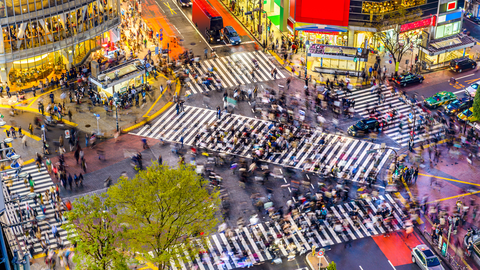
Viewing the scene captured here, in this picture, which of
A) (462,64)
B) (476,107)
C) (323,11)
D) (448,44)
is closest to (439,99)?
(476,107)

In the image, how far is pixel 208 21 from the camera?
10506cm

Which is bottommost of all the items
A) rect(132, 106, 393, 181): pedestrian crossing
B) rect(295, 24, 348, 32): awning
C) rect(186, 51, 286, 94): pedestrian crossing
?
rect(132, 106, 393, 181): pedestrian crossing

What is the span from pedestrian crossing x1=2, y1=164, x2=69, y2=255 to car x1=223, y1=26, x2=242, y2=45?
39527 millimetres

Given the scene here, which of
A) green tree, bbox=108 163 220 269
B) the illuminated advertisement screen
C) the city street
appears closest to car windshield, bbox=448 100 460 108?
the city street

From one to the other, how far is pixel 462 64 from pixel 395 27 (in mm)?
10906

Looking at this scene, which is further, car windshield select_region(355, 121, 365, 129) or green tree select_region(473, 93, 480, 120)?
car windshield select_region(355, 121, 365, 129)

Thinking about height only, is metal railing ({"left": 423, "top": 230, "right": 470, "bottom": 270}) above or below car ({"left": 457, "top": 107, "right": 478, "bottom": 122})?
below

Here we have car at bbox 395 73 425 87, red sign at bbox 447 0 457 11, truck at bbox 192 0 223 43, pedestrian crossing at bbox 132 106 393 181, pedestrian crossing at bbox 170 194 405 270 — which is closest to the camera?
pedestrian crossing at bbox 170 194 405 270

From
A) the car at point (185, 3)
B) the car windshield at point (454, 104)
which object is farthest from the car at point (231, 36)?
the car windshield at point (454, 104)

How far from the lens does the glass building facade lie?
8769 centimetres

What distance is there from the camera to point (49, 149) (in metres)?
79.9

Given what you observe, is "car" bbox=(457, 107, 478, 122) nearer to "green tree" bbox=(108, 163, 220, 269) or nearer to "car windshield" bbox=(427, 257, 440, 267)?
"car windshield" bbox=(427, 257, 440, 267)

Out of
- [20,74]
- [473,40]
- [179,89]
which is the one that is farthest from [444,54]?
[20,74]

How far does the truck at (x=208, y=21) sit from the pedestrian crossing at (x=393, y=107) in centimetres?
2534
